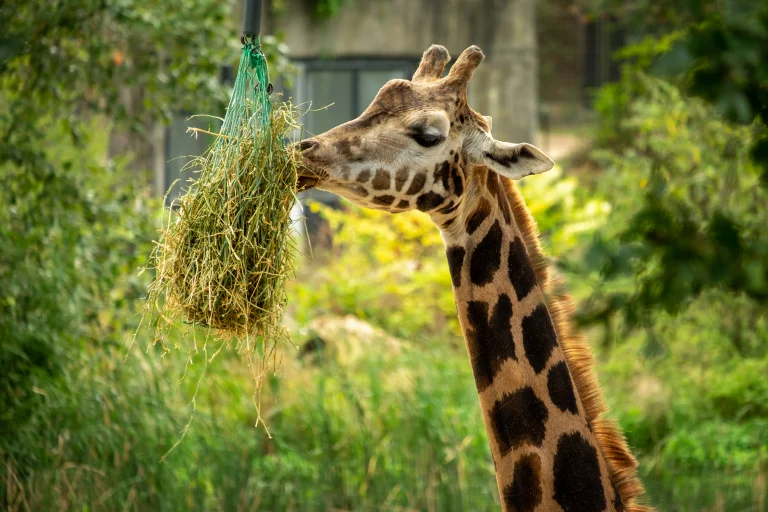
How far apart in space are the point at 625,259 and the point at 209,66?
160 inches

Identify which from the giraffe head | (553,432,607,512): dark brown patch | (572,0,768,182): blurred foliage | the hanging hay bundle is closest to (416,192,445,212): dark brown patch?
the giraffe head

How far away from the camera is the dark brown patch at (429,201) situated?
2545mm

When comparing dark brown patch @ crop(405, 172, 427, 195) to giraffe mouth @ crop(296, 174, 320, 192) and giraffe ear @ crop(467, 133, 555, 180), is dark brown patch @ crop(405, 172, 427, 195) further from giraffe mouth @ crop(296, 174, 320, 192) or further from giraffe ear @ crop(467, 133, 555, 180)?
giraffe mouth @ crop(296, 174, 320, 192)

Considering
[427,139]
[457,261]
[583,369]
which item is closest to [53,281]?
[457,261]

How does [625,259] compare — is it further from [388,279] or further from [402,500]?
[388,279]

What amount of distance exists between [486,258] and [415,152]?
0.38m

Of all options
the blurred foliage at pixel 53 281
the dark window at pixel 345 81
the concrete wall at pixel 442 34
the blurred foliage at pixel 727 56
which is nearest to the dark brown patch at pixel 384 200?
the blurred foliage at pixel 727 56

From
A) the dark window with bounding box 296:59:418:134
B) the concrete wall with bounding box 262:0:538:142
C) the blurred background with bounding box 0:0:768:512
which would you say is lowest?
the blurred background with bounding box 0:0:768:512

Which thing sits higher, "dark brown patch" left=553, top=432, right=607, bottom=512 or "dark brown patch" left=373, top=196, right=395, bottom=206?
"dark brown patch" left=373, top=196, right=395, bottom=206

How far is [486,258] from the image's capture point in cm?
266

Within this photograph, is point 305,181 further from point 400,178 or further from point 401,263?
point 401,263

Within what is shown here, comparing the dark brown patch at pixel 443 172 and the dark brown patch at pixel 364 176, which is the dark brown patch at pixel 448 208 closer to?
the dark brown patch at pixel 443 172

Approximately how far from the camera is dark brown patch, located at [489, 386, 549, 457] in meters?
2.59

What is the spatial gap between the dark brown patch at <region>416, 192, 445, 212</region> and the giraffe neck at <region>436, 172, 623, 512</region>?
11 centimetres
